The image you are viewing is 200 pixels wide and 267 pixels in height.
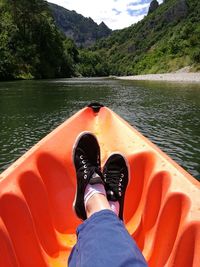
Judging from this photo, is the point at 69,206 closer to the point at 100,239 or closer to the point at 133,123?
the point at 100,239

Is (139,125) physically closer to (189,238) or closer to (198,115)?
(198,115)

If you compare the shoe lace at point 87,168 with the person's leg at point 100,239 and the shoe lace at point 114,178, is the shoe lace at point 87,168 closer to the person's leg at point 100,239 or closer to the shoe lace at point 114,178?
the shoe lace at point 114,178

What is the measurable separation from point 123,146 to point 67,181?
3.54 ft

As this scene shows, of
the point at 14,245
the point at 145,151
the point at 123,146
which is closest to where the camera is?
the point at 14,245

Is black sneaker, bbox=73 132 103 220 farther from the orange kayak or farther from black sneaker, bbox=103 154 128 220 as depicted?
the orange kayak

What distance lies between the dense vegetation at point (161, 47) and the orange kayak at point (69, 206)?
62557 mm

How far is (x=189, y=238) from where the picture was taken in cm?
287

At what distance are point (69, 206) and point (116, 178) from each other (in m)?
1.08

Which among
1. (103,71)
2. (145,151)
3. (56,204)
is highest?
(145,151)

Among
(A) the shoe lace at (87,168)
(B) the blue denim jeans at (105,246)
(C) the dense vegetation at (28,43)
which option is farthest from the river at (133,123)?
(C) the dense vegetation at (28,43)

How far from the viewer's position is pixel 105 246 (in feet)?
7.18

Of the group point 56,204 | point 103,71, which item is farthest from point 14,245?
point 103,71

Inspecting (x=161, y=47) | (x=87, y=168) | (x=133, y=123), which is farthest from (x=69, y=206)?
(x=161, y=47)

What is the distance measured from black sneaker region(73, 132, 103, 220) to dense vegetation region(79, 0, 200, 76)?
6296 centimetres
